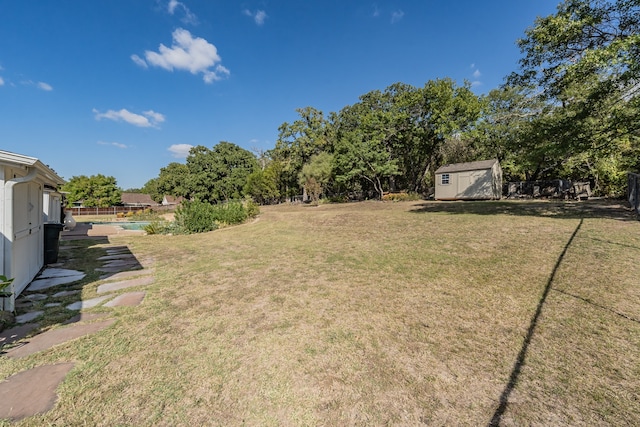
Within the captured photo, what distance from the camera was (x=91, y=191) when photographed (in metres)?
35.3

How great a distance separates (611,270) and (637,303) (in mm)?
1223

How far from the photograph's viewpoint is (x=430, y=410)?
1.82m

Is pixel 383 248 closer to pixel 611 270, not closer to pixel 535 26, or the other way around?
pixel 611 270

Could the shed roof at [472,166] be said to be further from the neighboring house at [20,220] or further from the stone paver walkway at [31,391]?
the stone paver walkway at [31,391]

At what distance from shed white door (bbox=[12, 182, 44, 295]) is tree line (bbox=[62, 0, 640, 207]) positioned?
8.43m

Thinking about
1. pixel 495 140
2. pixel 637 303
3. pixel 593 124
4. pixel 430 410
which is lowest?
pixel 430 410

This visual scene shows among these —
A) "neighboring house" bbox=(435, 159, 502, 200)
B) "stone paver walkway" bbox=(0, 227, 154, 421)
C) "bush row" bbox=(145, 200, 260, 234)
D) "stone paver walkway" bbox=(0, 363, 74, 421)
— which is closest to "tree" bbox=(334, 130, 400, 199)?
"neighboring house" bbox=(435, 159, 502, 200)

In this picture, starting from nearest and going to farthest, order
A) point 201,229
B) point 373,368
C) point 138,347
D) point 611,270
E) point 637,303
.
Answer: point 373,368, point 138,347, point 637,303, point 611,270, point 201,229

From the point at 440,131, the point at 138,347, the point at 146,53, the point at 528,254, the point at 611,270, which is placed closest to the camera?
the point at 138,347

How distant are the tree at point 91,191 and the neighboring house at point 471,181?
40.5 meters

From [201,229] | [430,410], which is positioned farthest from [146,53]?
[430,410]

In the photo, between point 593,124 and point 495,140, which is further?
point 495,140

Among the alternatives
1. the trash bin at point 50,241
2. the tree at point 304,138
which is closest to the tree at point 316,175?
the tree at point 304,138

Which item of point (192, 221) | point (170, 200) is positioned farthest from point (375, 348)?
point (170, 200)
